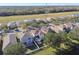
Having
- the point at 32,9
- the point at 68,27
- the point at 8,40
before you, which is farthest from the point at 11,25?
the point at 68,27

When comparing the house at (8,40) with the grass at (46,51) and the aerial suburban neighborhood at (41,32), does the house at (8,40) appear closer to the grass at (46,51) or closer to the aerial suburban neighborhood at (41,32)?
the aerial suburban neighborhood at (41,32)

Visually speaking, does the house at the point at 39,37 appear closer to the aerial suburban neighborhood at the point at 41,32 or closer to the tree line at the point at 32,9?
the aerial suburban neighborhood at the point at 41,32

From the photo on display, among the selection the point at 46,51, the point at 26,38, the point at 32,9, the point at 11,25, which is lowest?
the point at 46,51

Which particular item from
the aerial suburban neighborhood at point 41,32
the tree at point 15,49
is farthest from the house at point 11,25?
the tree at point 15,49

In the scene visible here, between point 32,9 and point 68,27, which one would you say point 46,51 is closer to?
point 68,27

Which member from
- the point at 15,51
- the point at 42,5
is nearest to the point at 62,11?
the point at 42,5

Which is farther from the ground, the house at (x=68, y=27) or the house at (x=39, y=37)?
the house at (x=68, y=27)

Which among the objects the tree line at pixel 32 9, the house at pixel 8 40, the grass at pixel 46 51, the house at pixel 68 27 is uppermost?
the tree line at pixel 32 9

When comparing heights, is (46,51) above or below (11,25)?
below
